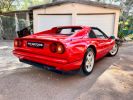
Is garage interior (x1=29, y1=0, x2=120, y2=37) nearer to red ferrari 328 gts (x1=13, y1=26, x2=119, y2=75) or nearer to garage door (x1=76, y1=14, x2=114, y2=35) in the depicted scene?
garage door (x1=76, y1=14, x2=114, y2=35)

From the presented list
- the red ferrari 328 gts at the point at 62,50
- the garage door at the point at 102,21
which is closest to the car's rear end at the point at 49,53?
the red ferrari 328 gts at the point at 62,50

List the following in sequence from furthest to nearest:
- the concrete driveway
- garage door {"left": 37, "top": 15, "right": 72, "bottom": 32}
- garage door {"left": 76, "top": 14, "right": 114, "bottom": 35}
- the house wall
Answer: garage door {"left": 37, "top": 15, "right": 72, "bottom": 32}
garage door {"left": 76, "top": 14, "right": 114, "bottom": 35}
the house wall
the concrete driveway

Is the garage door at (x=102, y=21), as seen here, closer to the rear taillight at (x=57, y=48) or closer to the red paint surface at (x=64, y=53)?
the red paint surface at (x=64, y=53)

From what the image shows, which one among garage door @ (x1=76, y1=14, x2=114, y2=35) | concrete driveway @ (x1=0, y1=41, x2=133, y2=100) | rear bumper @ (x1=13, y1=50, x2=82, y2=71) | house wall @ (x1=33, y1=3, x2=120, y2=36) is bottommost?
concrete driveway @ (x1=0, y1=41, x2=133, y2=100)

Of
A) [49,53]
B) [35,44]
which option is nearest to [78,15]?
[35,44]

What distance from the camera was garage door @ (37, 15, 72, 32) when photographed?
10.6m

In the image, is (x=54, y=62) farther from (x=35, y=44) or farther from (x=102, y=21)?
(x=102, y=21)

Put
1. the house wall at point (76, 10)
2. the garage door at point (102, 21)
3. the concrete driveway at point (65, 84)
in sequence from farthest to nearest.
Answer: the garage door at point (102, 21)
the house wall at point (76, 10)
the concrete driveway at point (65, 84)

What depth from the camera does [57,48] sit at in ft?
11.3

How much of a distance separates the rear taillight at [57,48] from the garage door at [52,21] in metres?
7.24

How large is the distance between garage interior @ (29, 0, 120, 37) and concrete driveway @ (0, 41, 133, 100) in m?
5.51

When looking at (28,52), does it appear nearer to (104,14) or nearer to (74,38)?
(74,38)

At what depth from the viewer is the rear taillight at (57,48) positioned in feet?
11.1

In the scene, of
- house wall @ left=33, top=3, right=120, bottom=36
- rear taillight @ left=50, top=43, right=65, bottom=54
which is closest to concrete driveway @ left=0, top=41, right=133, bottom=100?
rear taillight @ left=50, top=43, right=65, bottom=54
